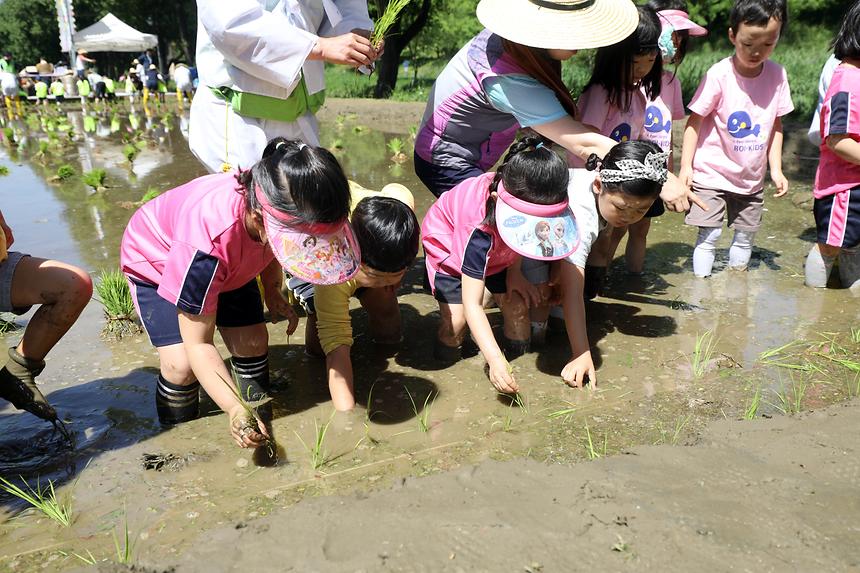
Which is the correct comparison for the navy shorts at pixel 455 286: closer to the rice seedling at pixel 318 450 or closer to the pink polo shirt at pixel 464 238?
the pink polo shirt at pixel 464 238

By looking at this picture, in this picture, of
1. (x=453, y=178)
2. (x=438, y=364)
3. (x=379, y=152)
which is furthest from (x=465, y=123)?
(x=379, y=152)

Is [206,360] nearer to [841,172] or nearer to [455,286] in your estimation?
[455,286]

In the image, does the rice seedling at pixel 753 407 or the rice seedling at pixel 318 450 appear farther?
the rice seedling at pixel 753 407

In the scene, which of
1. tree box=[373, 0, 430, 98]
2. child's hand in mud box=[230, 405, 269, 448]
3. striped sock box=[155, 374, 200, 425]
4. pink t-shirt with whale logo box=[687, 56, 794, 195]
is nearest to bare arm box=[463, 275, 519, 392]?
child's hand in mud box=[230, 405, 269, 448]

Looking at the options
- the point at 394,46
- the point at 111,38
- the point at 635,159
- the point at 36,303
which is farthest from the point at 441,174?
the point at 111,38

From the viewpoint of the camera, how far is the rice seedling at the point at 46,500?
1.98 metres

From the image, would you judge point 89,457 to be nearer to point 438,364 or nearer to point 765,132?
point 438,364

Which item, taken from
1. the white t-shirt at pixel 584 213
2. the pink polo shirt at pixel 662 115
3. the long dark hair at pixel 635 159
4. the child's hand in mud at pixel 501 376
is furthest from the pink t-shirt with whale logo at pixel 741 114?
the child's hand in mud at pixel 501 376

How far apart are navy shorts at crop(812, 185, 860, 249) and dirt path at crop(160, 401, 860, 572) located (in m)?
1.85

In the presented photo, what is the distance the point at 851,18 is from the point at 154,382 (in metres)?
3.68

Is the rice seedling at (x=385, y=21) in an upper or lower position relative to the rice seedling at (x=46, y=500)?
upper

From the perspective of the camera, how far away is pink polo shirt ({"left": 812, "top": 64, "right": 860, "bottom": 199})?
346 cm

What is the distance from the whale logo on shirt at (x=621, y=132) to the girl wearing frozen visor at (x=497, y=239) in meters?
0.74

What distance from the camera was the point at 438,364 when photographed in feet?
9.98
